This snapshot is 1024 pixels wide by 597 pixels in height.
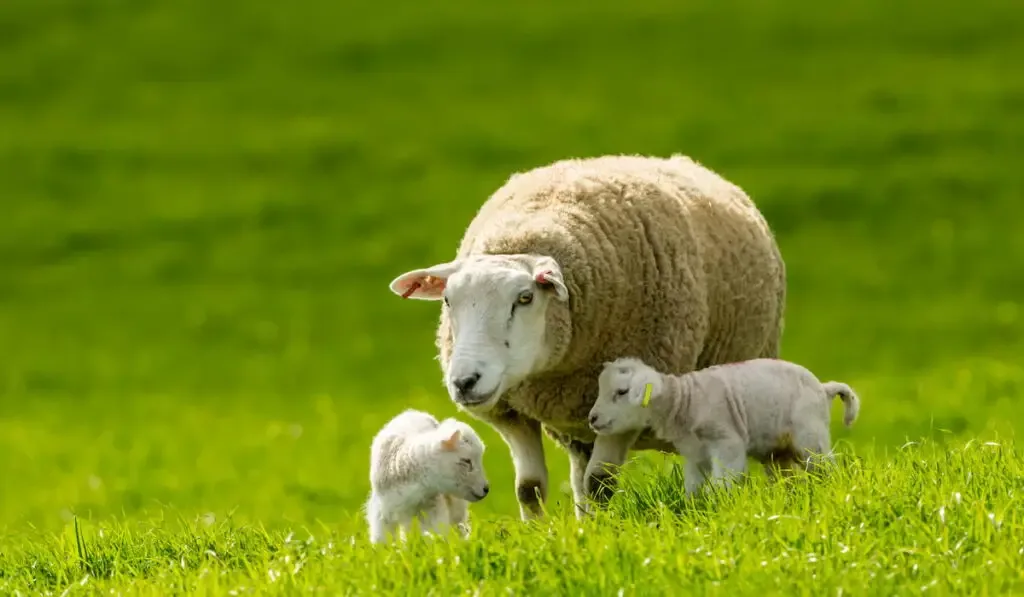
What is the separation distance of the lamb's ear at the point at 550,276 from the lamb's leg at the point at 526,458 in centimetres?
109

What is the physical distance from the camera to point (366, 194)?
27781mm

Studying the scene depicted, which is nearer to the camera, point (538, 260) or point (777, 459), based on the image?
point (538, 260)

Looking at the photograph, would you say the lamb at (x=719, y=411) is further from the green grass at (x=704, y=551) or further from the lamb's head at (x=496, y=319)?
the lamb's head at (x=496, y=319)

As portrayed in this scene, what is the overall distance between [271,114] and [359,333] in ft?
29.0

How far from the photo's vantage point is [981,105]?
1136 inches

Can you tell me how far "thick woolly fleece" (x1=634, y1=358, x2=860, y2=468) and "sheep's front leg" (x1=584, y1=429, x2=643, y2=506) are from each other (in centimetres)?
34

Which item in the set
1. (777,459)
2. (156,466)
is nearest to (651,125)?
(156,466)

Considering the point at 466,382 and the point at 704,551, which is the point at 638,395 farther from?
the point at 704,551

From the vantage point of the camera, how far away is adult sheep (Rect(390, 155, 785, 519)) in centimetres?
631

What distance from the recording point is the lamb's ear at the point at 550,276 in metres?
6.35

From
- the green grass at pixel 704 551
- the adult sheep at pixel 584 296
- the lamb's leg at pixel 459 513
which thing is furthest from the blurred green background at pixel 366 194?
the green grass at pixel 704 551

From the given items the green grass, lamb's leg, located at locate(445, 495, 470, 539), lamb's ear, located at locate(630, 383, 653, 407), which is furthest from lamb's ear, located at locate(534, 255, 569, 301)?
lamb's leg, located at locate(445, 495, 470, 539)

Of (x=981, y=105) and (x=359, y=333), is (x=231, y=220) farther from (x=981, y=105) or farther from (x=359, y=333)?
(x=981, y=105)

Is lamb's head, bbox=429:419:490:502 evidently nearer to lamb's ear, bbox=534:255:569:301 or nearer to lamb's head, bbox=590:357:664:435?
lamb's head, bbox=590:357:664:435
